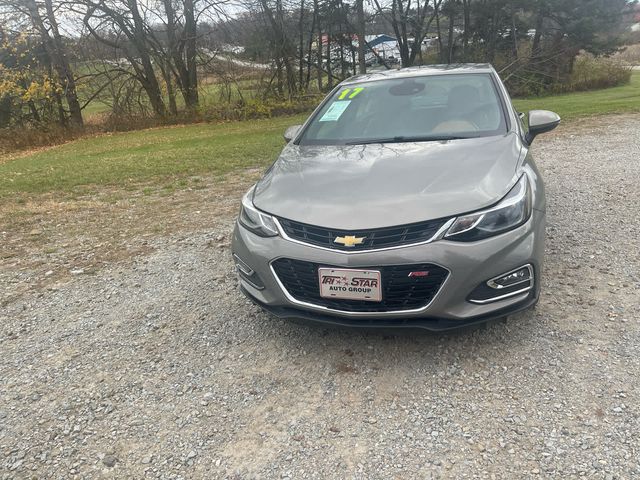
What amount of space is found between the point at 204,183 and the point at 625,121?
30.6 feet

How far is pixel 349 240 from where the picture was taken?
2.40m

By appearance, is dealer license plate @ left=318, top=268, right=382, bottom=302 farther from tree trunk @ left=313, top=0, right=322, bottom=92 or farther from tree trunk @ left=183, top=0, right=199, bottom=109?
tree trunk @ left=313, top=0, right=322, bottom=92

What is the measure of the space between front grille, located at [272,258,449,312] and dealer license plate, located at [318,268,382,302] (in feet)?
0.09

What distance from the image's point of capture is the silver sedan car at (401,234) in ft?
7.70

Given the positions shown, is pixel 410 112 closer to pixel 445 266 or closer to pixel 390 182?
pixel 390 182

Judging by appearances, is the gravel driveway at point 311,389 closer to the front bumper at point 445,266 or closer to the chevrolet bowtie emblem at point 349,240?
the front bumper at point 445,266

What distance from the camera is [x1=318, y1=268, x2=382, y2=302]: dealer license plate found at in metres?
2.36

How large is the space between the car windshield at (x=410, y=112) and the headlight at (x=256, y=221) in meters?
1.02

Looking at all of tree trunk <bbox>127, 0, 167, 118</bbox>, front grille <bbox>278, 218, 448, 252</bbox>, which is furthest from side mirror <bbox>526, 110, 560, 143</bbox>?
tree trunk <bbox>127, 0, 167, 118</bbox>

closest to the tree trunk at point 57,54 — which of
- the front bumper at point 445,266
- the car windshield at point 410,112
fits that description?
the car windshield at point 410,112

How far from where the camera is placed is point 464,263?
7.61ft

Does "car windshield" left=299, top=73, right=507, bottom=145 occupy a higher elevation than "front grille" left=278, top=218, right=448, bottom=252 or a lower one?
higher

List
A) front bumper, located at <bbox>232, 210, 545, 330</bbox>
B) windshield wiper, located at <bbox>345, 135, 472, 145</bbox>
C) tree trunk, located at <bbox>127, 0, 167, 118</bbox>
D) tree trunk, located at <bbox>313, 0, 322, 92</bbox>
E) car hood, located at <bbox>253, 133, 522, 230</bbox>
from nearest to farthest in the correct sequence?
1. front bumper, located at <bbox>232, 210, 545, 330</bbox>
2. car hood, located at <bbox>253, 133, 522, 230</bbox>
3. windshield wiper, located at <bbox>345, 135, 472, 145</bbox>
4. tree trunk, located at <bbox>127, 0, 167, 118</bbox>
5. tree trunk, located at <bbox>313, 0, 322, 92</bbox>

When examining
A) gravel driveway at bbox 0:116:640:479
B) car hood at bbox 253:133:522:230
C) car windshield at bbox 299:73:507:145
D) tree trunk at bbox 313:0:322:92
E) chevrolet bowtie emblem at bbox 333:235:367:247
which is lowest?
gravel driveway at bbox 0:116:640:479
